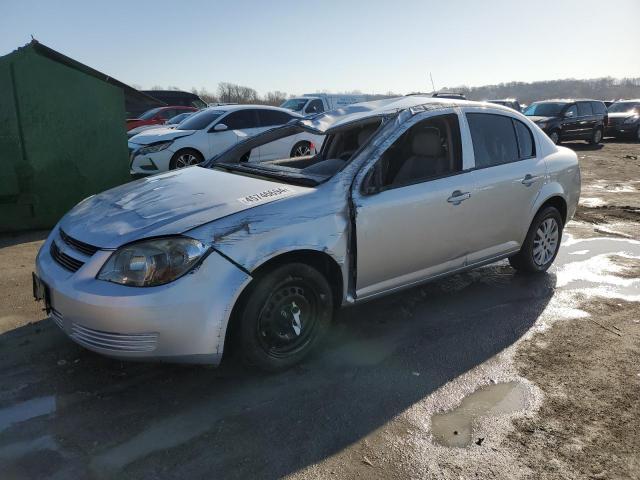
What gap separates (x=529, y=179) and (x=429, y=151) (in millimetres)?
1088

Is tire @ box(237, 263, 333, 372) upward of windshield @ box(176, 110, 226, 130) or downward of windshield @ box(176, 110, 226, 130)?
downward

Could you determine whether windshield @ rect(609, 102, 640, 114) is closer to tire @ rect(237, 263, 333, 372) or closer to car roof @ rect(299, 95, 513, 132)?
car roof @ rect(299, 95, 513, 132)

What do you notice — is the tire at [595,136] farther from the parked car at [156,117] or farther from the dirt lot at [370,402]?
the dirt lot at [370,402]

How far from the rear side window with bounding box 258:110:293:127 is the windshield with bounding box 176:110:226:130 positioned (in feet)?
2.74

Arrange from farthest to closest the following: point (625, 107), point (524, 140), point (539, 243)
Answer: point (625, 107) → point (539, 243) → point (524, 140)

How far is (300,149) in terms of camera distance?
10.1 metres

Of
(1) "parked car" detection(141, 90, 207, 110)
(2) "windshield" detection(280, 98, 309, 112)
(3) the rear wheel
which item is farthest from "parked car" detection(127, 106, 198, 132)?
(3) the rear wheel

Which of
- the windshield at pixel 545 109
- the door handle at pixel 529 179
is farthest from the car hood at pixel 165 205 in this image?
the windshield at pixel 545 109

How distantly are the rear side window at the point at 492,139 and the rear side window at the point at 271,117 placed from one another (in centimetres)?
676

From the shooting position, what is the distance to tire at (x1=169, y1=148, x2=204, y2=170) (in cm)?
944

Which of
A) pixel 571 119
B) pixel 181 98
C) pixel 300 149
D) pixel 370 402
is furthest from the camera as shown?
pixel 181 98

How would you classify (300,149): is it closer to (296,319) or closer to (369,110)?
(369,110)

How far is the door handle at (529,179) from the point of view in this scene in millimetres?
4547

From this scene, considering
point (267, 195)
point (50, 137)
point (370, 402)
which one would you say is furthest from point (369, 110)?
point (50, 137)
